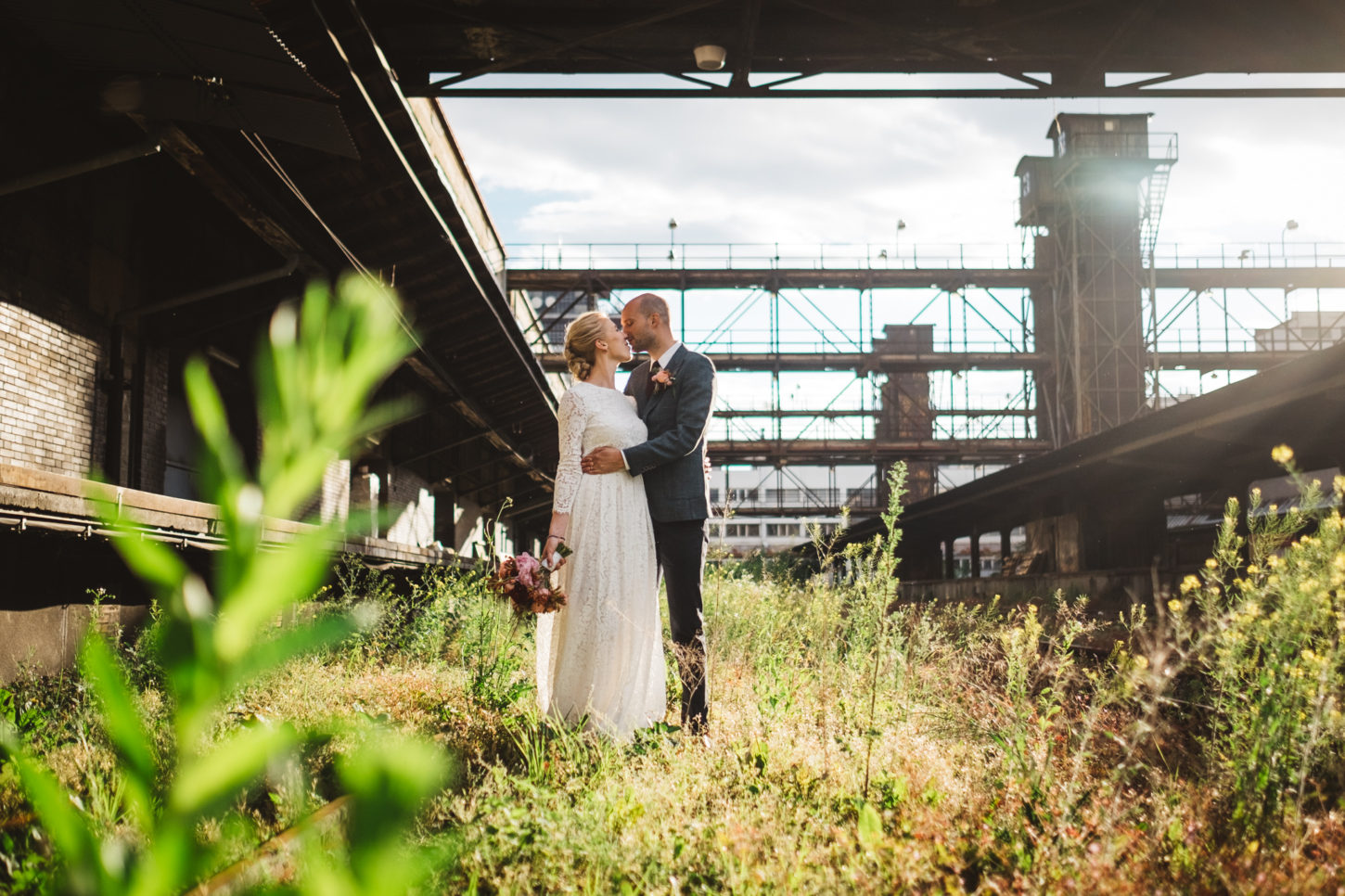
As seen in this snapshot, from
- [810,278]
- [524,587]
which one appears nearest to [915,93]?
[524,587]

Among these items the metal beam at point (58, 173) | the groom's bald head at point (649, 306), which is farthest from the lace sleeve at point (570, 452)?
the metal beam at point (58, 173)

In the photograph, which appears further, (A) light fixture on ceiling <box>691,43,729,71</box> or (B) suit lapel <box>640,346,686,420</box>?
(A) light fixture on ceiling <box>691,43,729,71</box>

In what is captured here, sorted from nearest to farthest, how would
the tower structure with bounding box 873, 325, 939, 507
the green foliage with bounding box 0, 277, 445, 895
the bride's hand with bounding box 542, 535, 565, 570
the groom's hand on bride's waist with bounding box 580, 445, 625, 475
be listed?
the green foliage with bounding box 0, 277, 445, 895 → the bride's hand with bounding box 542, 535, 565, 570 → the groom's hand on bride's waist with bounding box 580, 445, 625, 475 → the tower structure with bounding box 873, 325, 939, 507

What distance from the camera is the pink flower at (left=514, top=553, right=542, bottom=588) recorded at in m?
3.94

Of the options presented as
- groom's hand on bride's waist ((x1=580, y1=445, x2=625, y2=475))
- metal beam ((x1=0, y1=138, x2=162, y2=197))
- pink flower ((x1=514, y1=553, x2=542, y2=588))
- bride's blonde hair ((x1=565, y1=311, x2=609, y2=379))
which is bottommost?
pink flower ((x1=514, y1=553, x2=542, y2=588))

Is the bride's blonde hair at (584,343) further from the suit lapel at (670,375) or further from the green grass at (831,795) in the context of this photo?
the green grass at (831,795)

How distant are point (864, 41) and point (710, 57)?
54.5 inches

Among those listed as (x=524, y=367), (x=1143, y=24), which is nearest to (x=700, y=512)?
(x=1143, y=24)

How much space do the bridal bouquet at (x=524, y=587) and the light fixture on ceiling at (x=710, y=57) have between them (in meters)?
5.25

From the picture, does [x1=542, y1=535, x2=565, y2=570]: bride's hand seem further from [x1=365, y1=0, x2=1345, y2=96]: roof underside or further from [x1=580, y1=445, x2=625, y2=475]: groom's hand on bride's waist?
[x1=365, y1=0, x2=1345, y2=96]: roof underside

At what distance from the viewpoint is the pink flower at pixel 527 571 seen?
12.9 feet

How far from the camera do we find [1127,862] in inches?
95.1

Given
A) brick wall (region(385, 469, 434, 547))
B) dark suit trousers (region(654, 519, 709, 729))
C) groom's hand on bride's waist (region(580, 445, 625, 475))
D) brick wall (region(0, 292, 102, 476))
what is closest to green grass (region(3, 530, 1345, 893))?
dark suit trousers (region(654, 519, 709, 729))

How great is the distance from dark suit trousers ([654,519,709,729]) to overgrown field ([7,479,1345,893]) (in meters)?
0.20
